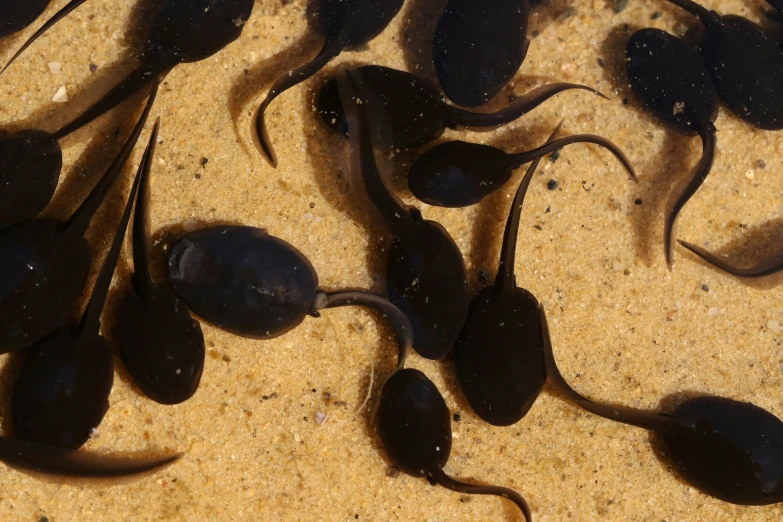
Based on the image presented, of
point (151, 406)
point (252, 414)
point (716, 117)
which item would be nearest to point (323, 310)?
point (252, 414)

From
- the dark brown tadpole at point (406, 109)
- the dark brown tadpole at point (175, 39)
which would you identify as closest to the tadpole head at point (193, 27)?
the dark brown tadpole at point (175, 39)

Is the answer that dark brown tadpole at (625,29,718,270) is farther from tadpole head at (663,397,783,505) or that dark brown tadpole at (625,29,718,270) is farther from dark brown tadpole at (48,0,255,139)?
dark brown tadpole at (48,0,255,139)

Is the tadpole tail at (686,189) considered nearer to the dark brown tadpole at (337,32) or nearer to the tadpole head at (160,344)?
the dark brown tadpole at (337,32)

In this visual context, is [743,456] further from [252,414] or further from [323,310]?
[252,414]

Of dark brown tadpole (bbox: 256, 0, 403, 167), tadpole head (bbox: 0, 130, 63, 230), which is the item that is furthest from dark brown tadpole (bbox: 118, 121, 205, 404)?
dark brown tadpole (bbox: 256, 0, 403, 167)

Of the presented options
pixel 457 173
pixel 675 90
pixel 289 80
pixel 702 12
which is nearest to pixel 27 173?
pixel 289 80
